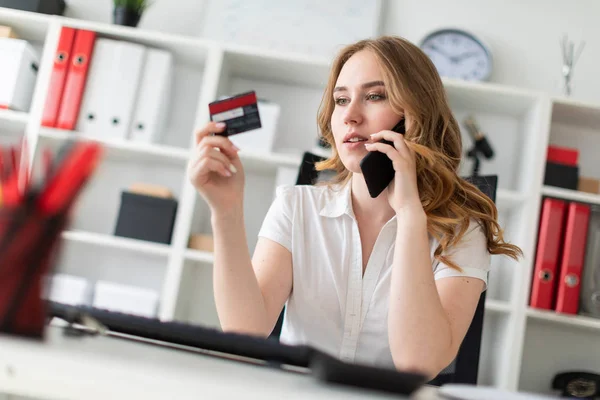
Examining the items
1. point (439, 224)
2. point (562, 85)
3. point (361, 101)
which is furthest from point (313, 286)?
point (562, 85)

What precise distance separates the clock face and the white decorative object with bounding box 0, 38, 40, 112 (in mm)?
1598

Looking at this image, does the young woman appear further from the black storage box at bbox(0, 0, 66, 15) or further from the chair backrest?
the black storage box at bbox(0, 0, 66, 15)

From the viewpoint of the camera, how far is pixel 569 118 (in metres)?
2.65

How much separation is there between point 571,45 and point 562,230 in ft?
2.95

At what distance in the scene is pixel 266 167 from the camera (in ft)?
8.36

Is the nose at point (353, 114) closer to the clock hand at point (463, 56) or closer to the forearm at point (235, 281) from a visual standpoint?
the forearm at point (235, 281)

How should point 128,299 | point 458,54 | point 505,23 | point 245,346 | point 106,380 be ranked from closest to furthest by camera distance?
point 106,380
point 245,346
point 128,299
point 458,54
point 505,23

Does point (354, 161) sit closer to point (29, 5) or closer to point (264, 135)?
point (264, 135)

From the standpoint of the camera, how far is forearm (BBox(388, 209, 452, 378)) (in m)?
1.04

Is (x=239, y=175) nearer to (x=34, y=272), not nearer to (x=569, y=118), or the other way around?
(x=34, y=272)

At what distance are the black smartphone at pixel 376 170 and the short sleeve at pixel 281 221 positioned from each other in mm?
243

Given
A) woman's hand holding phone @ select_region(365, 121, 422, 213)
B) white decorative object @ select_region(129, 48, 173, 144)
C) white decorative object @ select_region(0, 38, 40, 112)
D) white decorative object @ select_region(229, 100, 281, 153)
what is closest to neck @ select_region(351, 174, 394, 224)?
woman's hand holding phone @ select_region(365, 121, 422, 213)

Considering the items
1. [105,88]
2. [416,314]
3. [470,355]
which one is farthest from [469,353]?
[105,88]

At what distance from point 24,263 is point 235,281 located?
676mm
